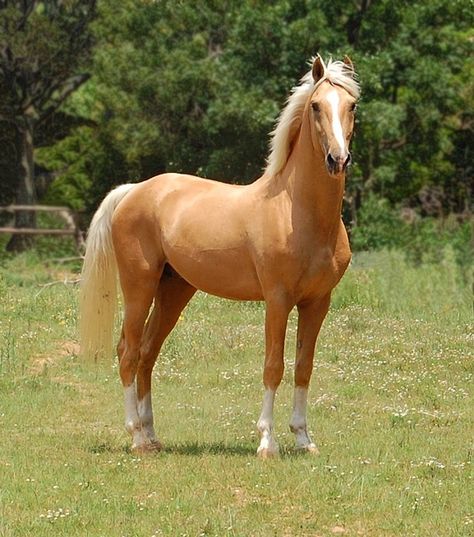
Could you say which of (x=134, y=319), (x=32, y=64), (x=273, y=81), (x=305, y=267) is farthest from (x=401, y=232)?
(x=305, y=267)

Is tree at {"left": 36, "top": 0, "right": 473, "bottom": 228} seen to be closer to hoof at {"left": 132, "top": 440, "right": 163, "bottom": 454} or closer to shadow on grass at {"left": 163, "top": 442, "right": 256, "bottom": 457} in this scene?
shadow on grass at {"left": 163, "top": 442, "right": 256, "bottom": 457}

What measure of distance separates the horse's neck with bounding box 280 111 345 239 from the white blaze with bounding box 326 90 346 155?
330mm

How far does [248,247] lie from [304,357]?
2.74 feet

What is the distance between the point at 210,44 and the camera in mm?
23156

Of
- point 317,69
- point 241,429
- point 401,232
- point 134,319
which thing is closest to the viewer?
point 317,69

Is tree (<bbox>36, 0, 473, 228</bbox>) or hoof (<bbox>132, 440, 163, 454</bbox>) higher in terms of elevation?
tree (<bbox>36, 0, 473, 228</bbox>)

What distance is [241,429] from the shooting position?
8258mm

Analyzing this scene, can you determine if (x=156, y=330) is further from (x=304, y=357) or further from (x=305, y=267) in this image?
(x=305, y=267)

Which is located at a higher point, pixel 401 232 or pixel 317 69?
pixel 317 69

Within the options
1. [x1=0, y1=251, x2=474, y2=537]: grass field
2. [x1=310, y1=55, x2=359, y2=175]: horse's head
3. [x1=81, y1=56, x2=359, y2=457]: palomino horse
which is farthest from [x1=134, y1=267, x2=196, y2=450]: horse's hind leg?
[x1=310, y1=55, x2=359, y2=175]: horse's head

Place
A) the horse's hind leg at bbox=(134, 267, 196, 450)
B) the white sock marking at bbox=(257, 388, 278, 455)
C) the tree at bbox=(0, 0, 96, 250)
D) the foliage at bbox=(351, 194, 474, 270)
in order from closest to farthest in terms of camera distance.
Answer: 1. the white sock marking at bbox=(257, 388, 278, 455)
2. the horse's hind leg at bbox=(134, 267, 196, 450)
3. the foliage at bbox=(351, 194, 474, 270)
4. the tree at bbox=(0, 0, 96, 250)

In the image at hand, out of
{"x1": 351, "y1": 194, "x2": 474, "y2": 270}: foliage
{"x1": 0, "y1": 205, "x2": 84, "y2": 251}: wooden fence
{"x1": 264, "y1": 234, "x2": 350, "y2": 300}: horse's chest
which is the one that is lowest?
{"x1": 0, "y1": 205, "x2": 84, "y2": 251}: wooden fence

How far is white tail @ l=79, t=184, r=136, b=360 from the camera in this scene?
8039 mm

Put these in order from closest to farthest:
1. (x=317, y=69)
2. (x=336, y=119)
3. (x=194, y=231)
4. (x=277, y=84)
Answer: (x=336, y=119) < (x=317, y=69) < (x=194, y=231) < (x=277, y=84)
